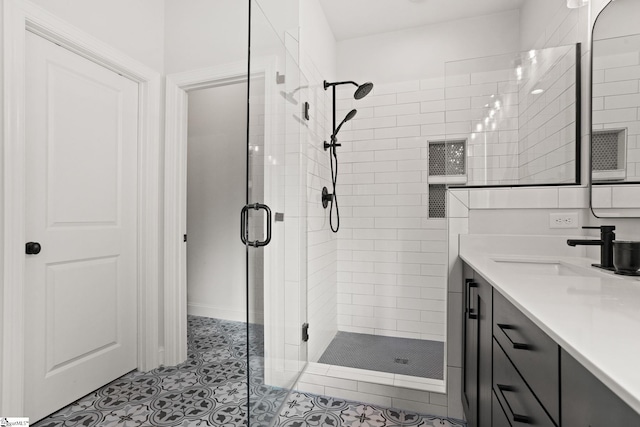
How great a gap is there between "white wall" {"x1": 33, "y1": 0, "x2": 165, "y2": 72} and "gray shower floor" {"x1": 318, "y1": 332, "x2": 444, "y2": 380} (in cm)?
260

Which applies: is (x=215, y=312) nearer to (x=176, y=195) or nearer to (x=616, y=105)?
(x=176, y=195)

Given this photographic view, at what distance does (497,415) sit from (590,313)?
59cm

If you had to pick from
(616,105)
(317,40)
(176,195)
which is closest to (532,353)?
(616,105)

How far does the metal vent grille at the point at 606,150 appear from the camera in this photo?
1463 millimetres

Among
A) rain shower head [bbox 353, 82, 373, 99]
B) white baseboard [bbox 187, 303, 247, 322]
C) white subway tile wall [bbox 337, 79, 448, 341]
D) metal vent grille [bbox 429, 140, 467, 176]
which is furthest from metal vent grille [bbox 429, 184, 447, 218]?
white baseboard [bbox 187, 303, 247, 322]

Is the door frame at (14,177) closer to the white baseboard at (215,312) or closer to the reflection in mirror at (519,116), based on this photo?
the white baseboard at (215,312)

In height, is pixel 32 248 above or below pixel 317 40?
below

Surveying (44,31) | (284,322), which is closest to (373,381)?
(284,322)

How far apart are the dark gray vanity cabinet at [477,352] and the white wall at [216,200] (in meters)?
2.35

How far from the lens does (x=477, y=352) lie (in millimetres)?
1401

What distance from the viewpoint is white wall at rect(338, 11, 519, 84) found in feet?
8.93

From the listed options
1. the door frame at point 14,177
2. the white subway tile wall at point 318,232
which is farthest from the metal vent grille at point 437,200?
the door frame at point 14,177

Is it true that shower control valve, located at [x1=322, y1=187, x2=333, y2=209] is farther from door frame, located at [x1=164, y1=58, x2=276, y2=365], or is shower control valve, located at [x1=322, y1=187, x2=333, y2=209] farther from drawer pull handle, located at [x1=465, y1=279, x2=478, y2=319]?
drawer pull handle, located at [x1=465, y1=279, x2=478, y2=319]

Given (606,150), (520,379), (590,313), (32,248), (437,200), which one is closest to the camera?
(590,313)
